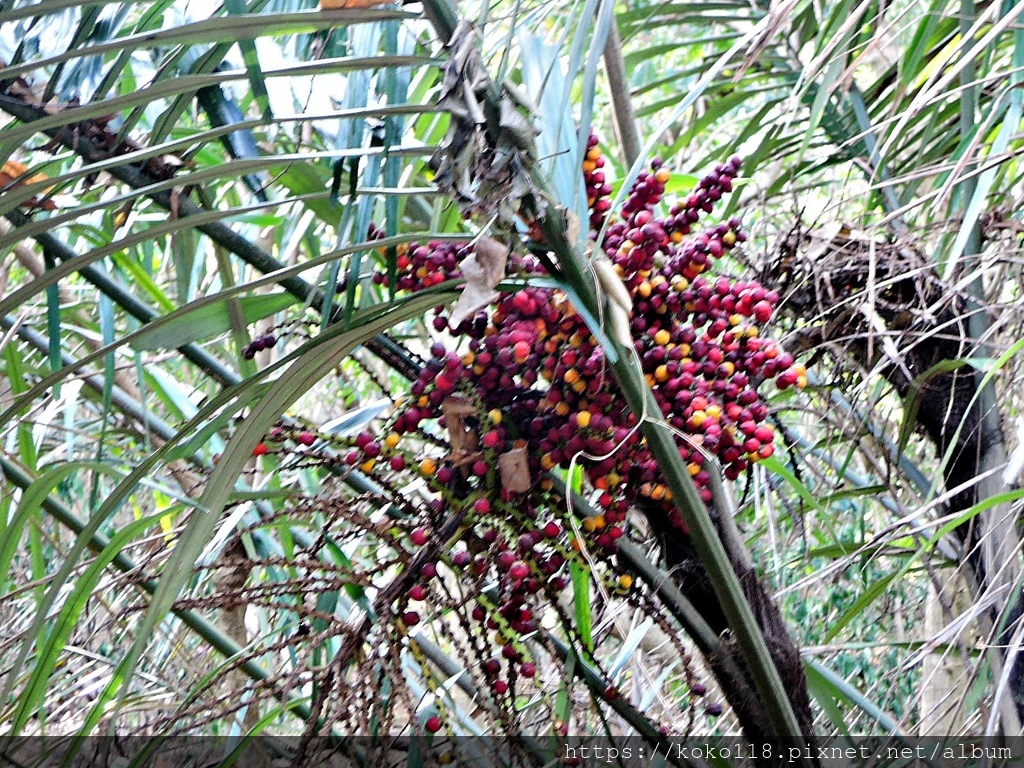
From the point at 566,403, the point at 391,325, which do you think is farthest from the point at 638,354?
the point at 391,325

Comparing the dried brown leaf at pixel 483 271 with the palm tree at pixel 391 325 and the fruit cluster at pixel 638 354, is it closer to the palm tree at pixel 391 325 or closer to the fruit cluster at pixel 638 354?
the palm tree at pixel 391 325

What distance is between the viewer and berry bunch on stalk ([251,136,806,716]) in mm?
644

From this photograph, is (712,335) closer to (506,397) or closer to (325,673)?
(506,397)

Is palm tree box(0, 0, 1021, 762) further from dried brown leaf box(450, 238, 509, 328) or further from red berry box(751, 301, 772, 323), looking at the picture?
red berry box(751, 301, 772, 323)

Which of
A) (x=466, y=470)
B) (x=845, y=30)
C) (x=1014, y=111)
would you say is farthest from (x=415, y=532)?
(x=1014, y=111)

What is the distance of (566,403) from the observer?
66cm

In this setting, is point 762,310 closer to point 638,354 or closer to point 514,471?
point 638,354

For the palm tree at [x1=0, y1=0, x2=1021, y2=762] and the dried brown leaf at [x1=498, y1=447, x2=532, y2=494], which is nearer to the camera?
the palm tree at [x1=0, y1=0, x2=1021, y2=762]

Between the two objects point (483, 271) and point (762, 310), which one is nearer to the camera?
point (483, 271)

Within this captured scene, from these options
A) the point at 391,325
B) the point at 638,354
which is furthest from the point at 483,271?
the point at 638,354

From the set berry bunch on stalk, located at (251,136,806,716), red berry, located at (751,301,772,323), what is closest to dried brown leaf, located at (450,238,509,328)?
berry bunch on stalk, located at (251,136,806,716)

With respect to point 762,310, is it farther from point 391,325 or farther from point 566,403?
point 391,325

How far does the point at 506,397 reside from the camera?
680 millimetres

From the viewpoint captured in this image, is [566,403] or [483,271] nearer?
[483,271]
